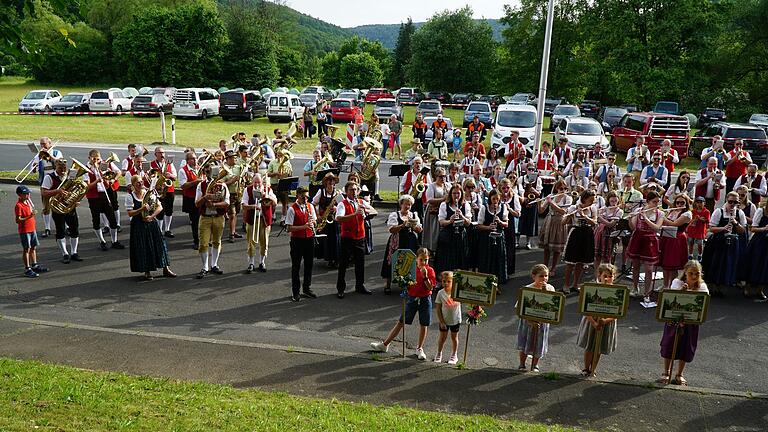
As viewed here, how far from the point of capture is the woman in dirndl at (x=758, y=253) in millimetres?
11727

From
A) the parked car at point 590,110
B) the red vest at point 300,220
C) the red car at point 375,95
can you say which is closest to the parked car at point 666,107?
the parked car at point 590,110

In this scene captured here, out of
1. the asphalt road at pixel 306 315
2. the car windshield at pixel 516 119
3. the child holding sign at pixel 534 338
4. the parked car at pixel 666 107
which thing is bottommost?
the asphalt road at pixel 306 315

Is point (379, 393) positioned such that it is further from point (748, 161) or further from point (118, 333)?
point (748, 161)

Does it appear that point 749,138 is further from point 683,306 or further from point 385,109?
point 683,306

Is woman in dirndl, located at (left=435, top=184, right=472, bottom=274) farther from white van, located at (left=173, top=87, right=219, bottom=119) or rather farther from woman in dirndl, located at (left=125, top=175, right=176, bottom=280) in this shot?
white van, located at (left=173, top=87, right=219, bottom=119)

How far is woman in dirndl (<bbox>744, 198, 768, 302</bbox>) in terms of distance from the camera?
38.5 feet

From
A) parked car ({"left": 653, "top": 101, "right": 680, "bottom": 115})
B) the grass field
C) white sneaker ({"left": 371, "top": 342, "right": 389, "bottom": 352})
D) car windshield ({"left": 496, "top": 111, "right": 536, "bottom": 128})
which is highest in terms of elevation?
parked car ({"left": 653, "top": 101, "right": 680, "bottom": 115})

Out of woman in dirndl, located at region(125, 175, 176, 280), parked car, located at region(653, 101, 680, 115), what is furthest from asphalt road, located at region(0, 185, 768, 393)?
parked car, located at region(653, 101, 680, 115)

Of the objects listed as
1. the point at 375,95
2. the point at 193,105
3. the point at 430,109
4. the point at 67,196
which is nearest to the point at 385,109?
the point at 430,109

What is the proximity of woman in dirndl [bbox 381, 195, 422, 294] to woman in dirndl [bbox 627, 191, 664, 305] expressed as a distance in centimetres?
369

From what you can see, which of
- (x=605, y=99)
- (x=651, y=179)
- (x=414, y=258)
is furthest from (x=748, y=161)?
(x=605, y=99)

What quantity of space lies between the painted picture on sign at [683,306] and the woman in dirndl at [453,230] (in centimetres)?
445

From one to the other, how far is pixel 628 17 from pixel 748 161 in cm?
2529

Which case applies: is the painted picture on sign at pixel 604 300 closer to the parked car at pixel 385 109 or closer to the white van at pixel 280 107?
the parked car at pixel 385 109
